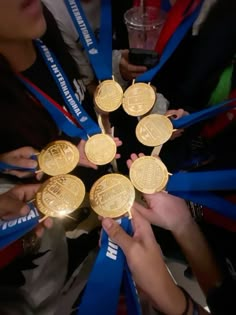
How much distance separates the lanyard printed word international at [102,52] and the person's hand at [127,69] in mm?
63

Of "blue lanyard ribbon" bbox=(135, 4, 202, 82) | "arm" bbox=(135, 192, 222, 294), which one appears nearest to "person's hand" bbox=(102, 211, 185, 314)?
"arm" bbox=(135, 192, 222, 294)

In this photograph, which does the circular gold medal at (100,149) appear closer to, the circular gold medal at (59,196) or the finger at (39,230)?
the circular gold medal at (59,196)

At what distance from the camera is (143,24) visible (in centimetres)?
109

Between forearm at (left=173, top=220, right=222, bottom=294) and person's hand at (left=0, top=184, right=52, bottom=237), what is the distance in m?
0.37

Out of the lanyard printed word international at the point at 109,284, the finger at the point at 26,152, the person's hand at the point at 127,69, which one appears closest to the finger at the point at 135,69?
the person's hand at the point at 127,69

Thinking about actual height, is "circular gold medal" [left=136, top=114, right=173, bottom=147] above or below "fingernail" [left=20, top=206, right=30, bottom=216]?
below

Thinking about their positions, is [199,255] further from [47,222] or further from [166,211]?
[47,222]

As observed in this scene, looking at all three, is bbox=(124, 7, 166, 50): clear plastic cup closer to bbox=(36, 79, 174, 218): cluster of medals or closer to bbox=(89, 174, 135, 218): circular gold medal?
bbox=(36, 79, 174, 218): cluster of medals

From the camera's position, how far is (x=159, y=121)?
1.03 m

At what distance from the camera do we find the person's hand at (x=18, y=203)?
0.85m

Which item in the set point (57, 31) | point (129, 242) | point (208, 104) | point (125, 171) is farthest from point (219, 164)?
point (57, 31)

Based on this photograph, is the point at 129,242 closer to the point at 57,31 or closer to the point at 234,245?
the point at 234,245

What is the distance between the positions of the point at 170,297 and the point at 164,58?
2.41 feet

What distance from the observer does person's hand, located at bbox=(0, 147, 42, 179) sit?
95 cm
